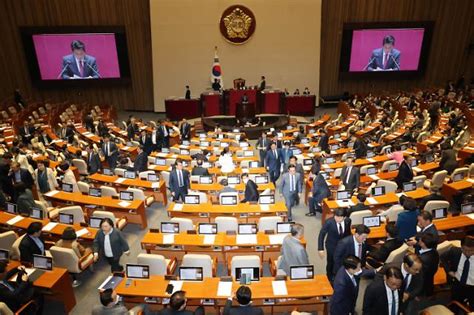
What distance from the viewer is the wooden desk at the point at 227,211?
27.8 feet

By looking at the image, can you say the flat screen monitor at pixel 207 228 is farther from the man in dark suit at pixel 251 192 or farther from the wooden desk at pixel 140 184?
the wooden desk at pixel 140 184

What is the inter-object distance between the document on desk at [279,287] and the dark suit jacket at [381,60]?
2132cm

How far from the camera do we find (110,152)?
12.7m

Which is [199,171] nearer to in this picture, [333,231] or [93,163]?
[93,163]

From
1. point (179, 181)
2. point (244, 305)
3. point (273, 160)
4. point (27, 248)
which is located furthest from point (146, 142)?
point (244, 305)

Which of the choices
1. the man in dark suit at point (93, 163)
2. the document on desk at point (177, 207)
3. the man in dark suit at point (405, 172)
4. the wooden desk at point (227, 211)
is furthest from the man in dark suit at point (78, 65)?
the man in dark suit at point (405, 172)

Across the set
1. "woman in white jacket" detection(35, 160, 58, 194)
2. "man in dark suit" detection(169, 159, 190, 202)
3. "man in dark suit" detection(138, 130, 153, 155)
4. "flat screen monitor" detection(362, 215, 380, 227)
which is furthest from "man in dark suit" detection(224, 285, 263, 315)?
"man in dark suit" detection(138, 130, 153, 155)

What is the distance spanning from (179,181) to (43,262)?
420cm

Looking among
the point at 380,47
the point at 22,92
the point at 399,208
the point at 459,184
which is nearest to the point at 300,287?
the point at 399,208

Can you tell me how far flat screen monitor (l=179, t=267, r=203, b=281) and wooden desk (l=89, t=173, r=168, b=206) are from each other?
4.77 meters

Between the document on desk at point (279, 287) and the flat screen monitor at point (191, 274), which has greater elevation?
the flat screen monitor at point (191, 274)

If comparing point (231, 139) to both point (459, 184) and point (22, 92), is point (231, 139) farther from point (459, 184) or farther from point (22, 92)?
point (22, 92)

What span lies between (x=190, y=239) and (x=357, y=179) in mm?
4488

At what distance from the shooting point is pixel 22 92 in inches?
912
